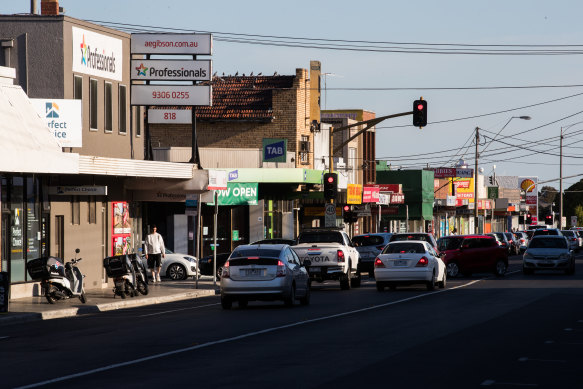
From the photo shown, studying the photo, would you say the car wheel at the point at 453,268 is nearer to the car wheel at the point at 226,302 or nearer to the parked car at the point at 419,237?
the parked car at the point at 419,237

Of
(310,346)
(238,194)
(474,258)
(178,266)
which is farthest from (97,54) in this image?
(310,346)

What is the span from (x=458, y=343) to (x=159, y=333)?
532 centimetres

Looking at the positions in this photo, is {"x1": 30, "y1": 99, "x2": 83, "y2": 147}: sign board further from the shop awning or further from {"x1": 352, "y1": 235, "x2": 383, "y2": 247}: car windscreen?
{"x1": 352, "y1": 235, "x2": 383, "y2": 247}: car windscreen

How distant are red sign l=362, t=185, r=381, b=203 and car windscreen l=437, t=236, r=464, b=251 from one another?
19866mm

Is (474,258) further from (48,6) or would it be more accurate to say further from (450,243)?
(48,6)

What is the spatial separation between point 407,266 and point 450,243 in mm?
10225

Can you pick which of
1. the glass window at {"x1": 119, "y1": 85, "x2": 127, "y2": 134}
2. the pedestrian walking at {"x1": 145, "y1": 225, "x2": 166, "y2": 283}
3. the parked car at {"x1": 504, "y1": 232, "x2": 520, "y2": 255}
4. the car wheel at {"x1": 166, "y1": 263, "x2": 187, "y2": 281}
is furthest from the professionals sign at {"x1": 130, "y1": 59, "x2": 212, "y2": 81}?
the parked car at {"x1": 504, "y1": 232, "x2": 520, "y2": 255}

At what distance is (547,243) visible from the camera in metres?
44.4

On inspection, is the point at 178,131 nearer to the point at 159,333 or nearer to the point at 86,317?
the point at 86,317

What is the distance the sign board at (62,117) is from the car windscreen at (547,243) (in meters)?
21.3

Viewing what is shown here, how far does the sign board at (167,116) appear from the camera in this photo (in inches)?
1580

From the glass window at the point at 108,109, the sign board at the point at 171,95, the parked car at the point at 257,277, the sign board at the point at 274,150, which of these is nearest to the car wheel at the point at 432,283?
the parked car at the point at 257,277

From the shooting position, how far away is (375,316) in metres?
22.5

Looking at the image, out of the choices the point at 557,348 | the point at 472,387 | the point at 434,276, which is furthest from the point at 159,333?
the point at 434,276
